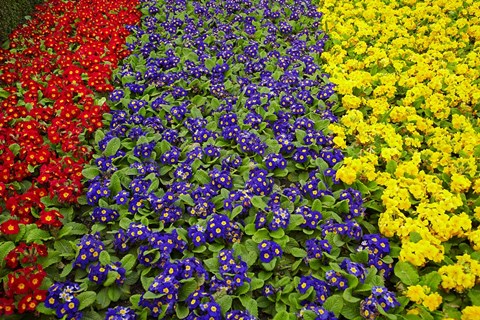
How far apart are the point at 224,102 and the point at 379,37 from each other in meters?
2.99

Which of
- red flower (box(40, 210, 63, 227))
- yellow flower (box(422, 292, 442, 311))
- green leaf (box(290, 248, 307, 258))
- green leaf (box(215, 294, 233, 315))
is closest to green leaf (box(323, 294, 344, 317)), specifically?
green leaf (box(290, 248, 307, 258))

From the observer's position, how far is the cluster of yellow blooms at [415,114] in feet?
12.0

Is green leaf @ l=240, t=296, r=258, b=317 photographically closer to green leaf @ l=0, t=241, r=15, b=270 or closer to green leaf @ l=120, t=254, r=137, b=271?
green leaf @ l=120, t=254, r=137, b=271

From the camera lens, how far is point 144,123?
499cm

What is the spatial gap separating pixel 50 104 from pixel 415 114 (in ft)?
14.7

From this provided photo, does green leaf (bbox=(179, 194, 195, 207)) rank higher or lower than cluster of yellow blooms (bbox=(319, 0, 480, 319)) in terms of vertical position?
higher

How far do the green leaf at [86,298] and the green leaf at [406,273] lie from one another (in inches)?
93.8

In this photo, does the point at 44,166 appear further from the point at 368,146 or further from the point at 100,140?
the point at 368,146

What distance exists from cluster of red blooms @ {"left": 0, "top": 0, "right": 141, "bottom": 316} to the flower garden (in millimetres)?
24

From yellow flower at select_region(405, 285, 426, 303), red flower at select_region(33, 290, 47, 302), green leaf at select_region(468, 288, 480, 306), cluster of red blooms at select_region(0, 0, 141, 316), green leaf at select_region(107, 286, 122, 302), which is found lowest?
green leaf at select_region(468, 288, 480, 306)

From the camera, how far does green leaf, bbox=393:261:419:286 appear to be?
3316 millimetres

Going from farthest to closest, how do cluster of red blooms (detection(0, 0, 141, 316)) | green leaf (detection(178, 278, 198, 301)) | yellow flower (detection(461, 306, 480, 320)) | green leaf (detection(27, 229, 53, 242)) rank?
1. cluster of red blooms (detection(0, 0, 141, 316))
2. green leaf (detection(27, 229, 53, 242))
3. green leaf (detection(178, 278, 198, 301))
4. yellow flower (detection(461, 306, 480, 320))

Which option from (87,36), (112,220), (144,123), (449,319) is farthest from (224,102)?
(449,319)

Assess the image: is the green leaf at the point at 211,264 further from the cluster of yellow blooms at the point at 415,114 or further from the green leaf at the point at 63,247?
the cluster of yellow blooms at the point at 415,114
